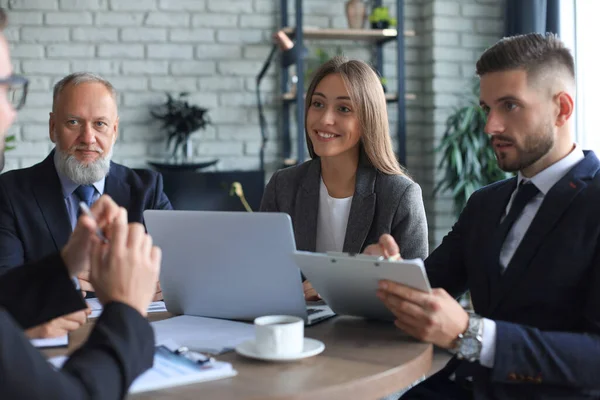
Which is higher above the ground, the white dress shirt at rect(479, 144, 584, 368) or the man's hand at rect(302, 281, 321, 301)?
the white dress shirt at rect(479, 144, 584, 368)

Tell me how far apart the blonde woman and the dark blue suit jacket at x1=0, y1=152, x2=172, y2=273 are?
0.52 m

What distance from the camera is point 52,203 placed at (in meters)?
2.26

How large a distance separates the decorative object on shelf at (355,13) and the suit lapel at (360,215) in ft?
7.52

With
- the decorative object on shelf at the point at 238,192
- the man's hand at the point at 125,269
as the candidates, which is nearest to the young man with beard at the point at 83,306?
the man's hand at the point at 125,269

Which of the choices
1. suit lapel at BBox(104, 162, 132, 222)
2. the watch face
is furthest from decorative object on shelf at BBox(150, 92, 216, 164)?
the watch face

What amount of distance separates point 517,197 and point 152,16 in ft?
10.7

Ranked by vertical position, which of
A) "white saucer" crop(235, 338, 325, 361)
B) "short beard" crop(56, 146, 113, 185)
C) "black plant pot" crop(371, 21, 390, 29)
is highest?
"black plant pot" crop(371, 21, 390, 29)

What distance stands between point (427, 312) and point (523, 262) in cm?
26

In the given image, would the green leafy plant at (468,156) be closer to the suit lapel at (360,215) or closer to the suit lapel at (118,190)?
the suit lapel at (360,215)

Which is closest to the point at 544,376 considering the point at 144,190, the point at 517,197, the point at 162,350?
the point at 517,197

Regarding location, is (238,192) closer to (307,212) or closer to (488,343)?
(307,212)

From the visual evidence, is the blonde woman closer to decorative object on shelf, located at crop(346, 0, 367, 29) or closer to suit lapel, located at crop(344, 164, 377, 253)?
suit lapel, located at crop(344, 164, 377, 253)

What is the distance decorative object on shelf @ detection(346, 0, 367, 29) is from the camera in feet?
14.4

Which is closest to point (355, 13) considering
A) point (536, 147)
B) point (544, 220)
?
point (536, 147)
